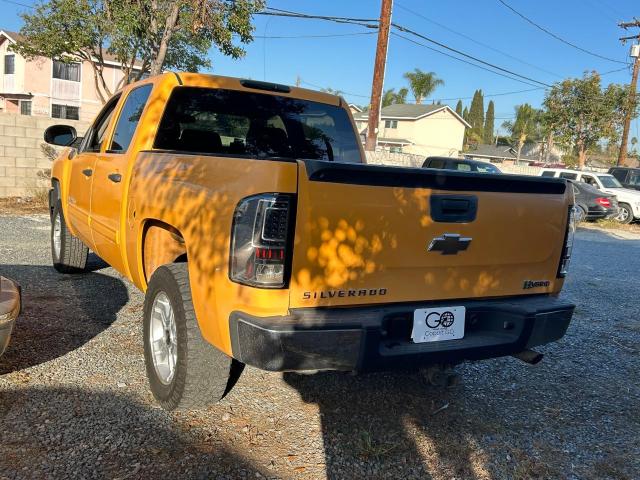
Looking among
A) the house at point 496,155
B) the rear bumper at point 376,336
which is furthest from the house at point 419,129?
the rear bumper at point 376,336

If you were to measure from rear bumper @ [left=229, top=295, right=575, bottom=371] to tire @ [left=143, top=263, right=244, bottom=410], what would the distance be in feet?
1.35

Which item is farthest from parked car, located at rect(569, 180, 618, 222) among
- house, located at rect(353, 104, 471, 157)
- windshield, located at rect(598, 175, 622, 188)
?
house, located at rect(353, 104, 471, 157)

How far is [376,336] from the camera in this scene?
2.52 metres

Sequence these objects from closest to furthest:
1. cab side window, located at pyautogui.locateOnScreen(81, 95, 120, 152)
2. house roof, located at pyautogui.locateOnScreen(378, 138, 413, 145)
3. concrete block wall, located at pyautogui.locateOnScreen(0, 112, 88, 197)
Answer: cab side window, located at pyautogui.locateOnScreen(81, 95, 120, 152) < concrete block wall, located at pyautogui.locateOnScreen(0, 112, 88, 197) < house roof, located at pyautogui.locateOnScreen(378, 138, 413, 145)

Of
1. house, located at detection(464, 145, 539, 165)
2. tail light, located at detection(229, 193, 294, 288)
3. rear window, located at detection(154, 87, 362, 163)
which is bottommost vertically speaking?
tail light, located at detection(229, 193, 294, 288)

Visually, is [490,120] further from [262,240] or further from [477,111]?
[262,240]

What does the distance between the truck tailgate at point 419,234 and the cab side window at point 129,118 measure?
2.07m

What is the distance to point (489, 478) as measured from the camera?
8.93 feet

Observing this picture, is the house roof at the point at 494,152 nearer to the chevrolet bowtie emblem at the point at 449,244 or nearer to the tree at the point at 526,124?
the tree at the point at 526,124

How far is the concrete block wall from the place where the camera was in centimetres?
1105

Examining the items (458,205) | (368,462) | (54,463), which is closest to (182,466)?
(54,463)

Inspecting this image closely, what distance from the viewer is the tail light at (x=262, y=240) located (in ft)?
7.86

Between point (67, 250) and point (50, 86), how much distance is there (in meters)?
33.8

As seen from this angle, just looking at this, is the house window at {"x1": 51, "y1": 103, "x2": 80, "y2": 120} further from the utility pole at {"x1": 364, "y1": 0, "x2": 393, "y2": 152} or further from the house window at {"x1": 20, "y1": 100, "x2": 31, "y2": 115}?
the utility pole at {"x1": 364, "y1": 0, "x2": 393, "y2": 152}
